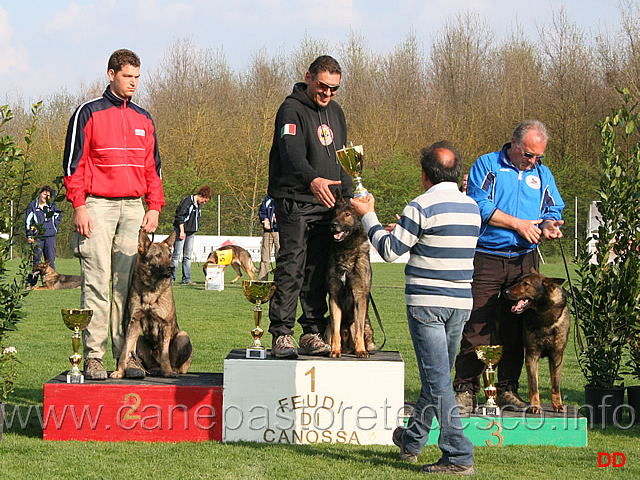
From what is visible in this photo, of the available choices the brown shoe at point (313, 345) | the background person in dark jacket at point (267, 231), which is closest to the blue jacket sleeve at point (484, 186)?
the brown shoe at point (313, 345)

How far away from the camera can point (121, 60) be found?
4.83m

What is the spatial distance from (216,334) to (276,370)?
457cm

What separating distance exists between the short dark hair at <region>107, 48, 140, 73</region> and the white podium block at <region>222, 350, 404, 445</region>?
6.91 feet

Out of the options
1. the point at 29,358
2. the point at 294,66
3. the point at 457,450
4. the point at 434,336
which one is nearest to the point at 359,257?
the point at 434,336

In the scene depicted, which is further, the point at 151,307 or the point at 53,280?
the point at 53,280

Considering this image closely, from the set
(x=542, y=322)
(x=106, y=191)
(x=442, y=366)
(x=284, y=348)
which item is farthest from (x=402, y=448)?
(x=106, y=191)

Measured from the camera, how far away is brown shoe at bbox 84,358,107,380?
15.4ft

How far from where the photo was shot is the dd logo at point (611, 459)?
13.5 ft

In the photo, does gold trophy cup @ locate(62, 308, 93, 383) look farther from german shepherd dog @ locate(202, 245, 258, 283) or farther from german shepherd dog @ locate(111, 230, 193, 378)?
german shepherd dog @ locate(202, 245, 258, 283)

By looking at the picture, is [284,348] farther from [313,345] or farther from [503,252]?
[503,252]

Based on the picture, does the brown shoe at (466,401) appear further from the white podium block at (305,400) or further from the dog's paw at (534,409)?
the white podium block at (305,400)

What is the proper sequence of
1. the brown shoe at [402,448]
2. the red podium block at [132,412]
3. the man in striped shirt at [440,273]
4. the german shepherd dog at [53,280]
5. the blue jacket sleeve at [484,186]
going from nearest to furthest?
the man in striped shirt at [440,273]
the brown shoe at [402,448]
the red podium block at [132,412]
the blue jacket sleeve at [484,186]
the german shepherd dog at [53,280]

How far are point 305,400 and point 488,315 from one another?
1.39m

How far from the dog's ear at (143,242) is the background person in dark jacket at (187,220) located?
384 inches
